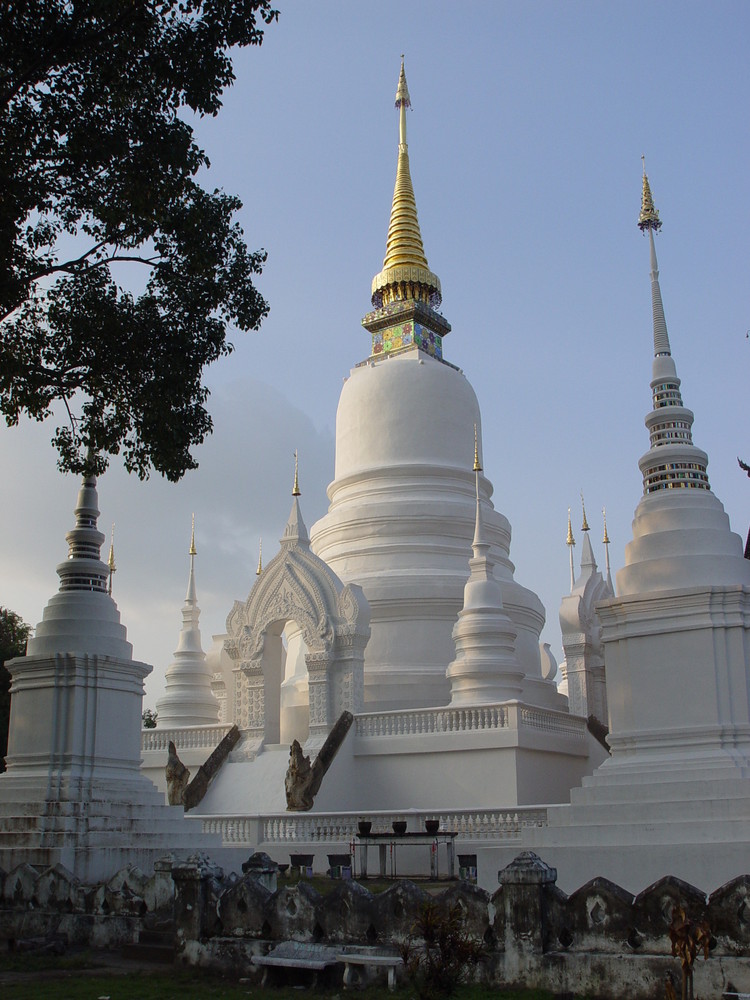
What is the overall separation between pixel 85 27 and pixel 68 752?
811cm

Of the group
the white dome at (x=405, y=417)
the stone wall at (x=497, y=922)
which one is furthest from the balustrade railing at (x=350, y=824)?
the white dome at (x=405, y=417)

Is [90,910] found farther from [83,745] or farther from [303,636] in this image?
[303,636]

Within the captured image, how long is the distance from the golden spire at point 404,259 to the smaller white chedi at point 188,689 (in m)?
12.2

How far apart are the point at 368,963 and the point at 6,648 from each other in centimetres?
2429

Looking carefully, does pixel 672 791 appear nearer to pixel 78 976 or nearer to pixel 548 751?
pixel 78 976

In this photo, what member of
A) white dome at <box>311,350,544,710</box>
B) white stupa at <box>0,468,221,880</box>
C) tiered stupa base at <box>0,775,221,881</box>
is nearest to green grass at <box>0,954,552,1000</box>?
tiered stupa base at <box>0,775,221,881</box>

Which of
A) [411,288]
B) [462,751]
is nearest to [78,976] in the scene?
[462,751]

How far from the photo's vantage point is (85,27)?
34.4 ft

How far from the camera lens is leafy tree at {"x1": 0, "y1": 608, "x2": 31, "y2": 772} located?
29172 millimetres

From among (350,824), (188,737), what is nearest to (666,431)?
(350,824)

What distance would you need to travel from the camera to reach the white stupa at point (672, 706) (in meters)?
10.2

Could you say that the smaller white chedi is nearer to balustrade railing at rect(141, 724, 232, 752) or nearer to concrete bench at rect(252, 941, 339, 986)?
balustrade railing at rect(141, 724, 232, 752)

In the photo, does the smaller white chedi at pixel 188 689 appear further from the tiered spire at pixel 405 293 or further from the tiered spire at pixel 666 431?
the tiered spire at pixel 666 431

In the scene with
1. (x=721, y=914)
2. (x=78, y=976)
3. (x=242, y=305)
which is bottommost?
(x=78, y=976)
